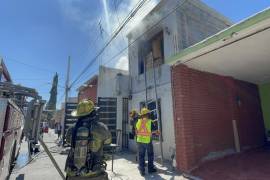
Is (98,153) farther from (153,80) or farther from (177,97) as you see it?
(153,80)

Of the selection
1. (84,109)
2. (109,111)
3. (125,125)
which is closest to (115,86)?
(109,111)

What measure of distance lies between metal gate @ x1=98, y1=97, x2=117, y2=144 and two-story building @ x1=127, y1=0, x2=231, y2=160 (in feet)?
3.28

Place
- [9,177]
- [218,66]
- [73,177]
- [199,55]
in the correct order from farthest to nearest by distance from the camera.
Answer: [218,66] → [9,177] → [199,55] → [73,177]

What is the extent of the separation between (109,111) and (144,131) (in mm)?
4380

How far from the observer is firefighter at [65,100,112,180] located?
301 cm

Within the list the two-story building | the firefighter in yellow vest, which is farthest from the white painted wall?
the firefighter in yellow vest

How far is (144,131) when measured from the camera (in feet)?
18.7

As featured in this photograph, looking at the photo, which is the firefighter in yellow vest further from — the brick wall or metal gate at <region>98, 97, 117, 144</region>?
metal gate at <region>98, 97, 117, 144</region>

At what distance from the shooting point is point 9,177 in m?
5.66

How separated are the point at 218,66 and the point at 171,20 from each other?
8.91 ft

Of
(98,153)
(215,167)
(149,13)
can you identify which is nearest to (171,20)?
(149,13)

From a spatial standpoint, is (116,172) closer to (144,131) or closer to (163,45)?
(144,131)

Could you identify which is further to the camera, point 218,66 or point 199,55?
point 218,66

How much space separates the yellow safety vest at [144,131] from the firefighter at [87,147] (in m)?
2.59
